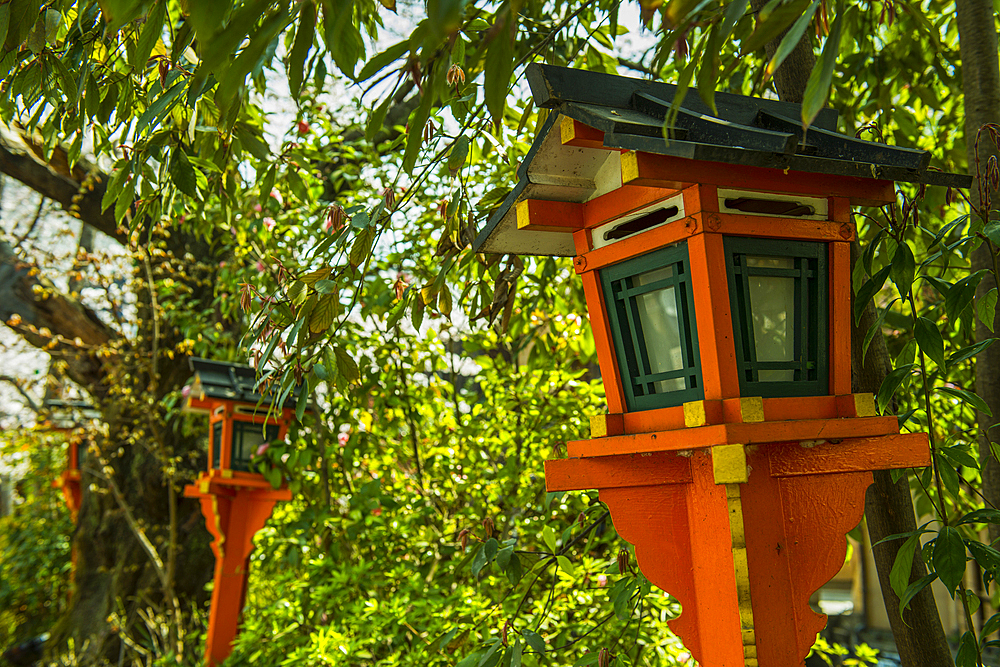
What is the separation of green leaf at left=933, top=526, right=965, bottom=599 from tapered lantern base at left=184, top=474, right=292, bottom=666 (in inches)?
121

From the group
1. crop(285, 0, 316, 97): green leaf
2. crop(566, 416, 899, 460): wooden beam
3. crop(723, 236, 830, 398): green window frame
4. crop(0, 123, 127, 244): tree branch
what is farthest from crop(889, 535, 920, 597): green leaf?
crop(0, 123, 127, 244): tree branch

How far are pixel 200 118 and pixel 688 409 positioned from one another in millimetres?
1565

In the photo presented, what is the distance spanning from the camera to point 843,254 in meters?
1.35

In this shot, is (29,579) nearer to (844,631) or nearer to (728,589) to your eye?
(728,589)

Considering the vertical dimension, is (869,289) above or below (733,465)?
above

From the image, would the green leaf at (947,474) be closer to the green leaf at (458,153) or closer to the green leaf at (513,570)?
the green leaf at (513,570)

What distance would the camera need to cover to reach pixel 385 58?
3.22 feet

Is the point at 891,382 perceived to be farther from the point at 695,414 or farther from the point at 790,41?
the point at 790,41

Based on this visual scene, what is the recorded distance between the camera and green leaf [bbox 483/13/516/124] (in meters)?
0.73

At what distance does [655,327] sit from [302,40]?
0.85 metres

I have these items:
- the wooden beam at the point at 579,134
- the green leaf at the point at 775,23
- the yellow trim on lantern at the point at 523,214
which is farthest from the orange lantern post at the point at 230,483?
the green leaf at the point at 775,23

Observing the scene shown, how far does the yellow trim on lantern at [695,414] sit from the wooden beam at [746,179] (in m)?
0.39

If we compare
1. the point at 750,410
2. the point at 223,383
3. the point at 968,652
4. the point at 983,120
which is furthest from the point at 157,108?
the point at 223,383

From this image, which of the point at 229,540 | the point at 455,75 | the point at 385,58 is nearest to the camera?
the point at 385,58
